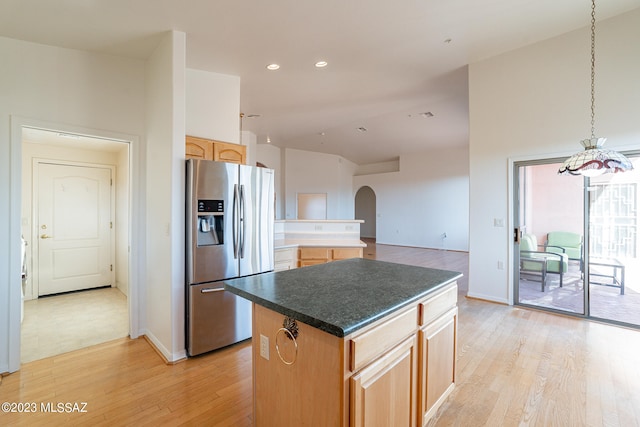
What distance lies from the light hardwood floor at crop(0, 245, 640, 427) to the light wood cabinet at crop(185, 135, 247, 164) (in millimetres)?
2044

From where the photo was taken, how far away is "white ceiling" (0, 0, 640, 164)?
2453 millimetres

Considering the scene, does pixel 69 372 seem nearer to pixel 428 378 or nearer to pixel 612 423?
pixel 428 378

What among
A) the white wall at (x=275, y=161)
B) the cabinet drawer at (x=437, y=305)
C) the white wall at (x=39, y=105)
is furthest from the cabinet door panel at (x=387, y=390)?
the white wall at (x=275, y=161)

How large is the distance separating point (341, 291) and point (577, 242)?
377cm

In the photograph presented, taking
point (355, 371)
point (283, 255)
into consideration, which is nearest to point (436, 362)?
point (355, 371)

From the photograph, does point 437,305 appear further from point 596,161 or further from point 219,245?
point 219,245

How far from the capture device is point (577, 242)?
3641mm

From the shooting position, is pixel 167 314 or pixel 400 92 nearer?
pixel 167 314

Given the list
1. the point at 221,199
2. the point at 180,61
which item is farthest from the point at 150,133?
the point at 221,199

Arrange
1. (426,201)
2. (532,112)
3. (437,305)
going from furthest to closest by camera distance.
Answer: (426,201), (532,112), (437,305)

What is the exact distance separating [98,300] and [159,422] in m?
3.34

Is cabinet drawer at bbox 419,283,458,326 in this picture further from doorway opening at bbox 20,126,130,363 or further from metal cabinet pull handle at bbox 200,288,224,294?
doorway opening at bbox 20,126,130,363

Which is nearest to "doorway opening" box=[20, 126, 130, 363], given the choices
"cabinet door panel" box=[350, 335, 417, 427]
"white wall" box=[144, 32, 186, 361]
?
"white wall" box=[144, 32, 186, 361]

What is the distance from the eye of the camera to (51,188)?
4.42 meters
